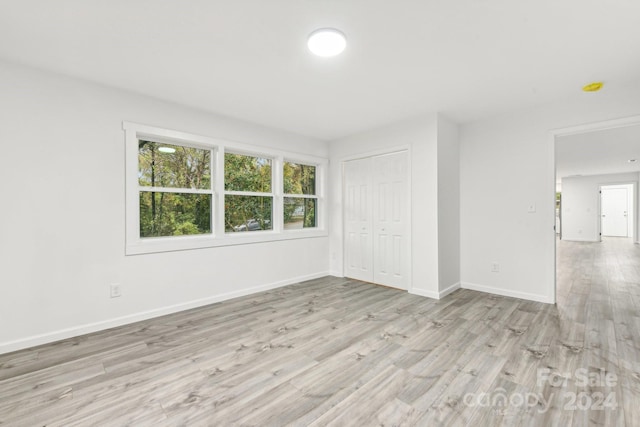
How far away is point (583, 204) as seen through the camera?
1020 centimetres

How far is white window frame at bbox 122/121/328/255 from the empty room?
27 mm

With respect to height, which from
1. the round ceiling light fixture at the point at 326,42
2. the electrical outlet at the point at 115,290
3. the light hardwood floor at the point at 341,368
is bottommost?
the light hardwood floor at the point at 341,368

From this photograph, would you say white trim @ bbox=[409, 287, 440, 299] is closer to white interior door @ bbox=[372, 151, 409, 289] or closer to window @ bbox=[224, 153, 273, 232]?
white interior door @ bbox=[372, 151, 409, 289]

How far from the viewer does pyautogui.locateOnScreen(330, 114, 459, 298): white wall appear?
3.73 metres

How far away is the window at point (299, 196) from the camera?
4641mm

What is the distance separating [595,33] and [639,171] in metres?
11.0

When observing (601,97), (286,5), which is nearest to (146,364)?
(286,5)

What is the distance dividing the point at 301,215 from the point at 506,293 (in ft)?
10.7

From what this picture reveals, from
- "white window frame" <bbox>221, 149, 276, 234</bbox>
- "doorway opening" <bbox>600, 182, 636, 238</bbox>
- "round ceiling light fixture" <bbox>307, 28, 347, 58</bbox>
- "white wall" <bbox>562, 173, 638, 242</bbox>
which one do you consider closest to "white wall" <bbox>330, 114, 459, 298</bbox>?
"white window frame" <bbox>221, 149, 276, 234</bbox>

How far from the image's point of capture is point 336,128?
14.3ft

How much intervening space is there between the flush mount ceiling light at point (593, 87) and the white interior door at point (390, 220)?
1993 millimetres

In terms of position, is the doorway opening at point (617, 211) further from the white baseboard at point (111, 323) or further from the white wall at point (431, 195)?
the white baseboard at point (111, 323)

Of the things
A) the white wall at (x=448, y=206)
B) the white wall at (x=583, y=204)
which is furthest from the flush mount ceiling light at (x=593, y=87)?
Result: the white wall at (x=583, y=204)

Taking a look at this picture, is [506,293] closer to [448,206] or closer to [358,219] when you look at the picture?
[448,206]
